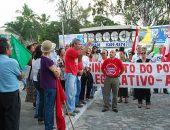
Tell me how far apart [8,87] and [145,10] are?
3981 centimetres

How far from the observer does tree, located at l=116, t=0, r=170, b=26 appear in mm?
43906

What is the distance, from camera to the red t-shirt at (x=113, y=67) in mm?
10672

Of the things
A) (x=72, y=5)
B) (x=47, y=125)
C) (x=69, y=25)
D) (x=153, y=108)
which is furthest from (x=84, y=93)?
(x=69, y=25)

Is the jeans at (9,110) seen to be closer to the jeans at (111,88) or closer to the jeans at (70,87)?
the jeans at (70,87)

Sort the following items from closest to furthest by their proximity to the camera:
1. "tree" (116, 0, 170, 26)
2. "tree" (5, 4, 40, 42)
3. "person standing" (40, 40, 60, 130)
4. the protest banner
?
"person standing" (40, 40, 60, 130) → the protest banner → "tree" (116, 0, 170, 26) → "tree" (5, 4, 40, 42)

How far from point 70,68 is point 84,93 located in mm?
2262

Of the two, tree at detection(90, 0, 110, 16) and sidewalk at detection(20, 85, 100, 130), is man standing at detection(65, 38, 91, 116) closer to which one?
sidewalk at detection(20, 85, 100, 130)

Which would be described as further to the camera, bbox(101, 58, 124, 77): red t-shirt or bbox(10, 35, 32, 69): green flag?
bbox(101, 58, 124, 77): red t-shirt

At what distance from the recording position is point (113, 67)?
10.7m

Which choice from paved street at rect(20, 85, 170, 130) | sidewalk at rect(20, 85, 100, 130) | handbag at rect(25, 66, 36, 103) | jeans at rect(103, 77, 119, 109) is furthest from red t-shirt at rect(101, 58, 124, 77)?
handbag at rect(25, 66, 36, 103)

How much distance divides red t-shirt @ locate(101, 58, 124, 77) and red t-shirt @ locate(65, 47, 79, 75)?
1.33 m

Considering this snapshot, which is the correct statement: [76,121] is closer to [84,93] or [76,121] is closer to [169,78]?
[84,93]

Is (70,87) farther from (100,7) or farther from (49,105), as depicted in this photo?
(100,7)

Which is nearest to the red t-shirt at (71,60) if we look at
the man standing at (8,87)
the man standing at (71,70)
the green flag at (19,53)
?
the man standing at (71,70)
